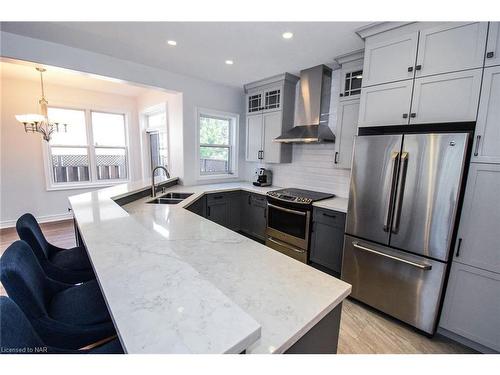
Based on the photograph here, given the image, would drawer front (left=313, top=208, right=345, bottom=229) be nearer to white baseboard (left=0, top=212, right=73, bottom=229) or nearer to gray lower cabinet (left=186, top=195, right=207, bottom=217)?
gray lower cabinet (left=186, top=195, right=207, bottom=217)

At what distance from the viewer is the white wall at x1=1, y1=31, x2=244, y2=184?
2.46 metres

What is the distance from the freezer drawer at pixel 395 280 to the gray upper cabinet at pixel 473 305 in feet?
0.35

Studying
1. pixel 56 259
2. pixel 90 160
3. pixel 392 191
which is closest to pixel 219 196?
pixel 56 259

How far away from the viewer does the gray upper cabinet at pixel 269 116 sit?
11.9 ft

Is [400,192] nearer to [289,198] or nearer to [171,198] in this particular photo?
[289,198]

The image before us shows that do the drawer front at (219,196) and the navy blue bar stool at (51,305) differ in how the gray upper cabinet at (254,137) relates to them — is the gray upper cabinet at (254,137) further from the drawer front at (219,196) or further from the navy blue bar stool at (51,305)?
the navy blue bar stool at (51,305)

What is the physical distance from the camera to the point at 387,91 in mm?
2141

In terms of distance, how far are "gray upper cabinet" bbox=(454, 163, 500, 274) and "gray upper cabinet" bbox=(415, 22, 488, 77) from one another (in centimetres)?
80

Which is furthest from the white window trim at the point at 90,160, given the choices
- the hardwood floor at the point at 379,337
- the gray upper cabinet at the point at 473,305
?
the gray upper cabinet at the point at 473,305

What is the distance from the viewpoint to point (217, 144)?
4.35m
